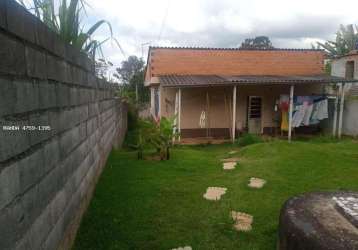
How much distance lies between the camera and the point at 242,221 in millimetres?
4312

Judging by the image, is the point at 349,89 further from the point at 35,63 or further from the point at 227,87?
the point at 35,63

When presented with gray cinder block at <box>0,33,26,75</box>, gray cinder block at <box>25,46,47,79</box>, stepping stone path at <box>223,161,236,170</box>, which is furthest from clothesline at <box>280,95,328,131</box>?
gray cinder block at <box>0,33,26,75</box>

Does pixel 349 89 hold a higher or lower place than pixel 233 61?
lower

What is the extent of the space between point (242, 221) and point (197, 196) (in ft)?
3.81

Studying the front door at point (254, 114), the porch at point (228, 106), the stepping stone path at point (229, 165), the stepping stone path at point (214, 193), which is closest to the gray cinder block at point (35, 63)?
the stepping stone path at point (214, 193)

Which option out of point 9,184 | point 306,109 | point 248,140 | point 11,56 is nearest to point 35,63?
point 11,56

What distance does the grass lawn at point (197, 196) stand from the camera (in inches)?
148

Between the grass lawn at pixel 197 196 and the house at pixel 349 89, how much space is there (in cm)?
620

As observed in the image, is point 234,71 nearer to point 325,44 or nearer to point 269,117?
point 269,117

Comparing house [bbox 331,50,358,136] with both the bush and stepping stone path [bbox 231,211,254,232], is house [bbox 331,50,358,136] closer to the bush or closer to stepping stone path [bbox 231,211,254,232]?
the bush

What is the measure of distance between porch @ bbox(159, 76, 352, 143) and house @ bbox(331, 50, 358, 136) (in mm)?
468

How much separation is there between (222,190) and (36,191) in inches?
160

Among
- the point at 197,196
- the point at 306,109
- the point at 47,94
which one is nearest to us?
the point at 47,94

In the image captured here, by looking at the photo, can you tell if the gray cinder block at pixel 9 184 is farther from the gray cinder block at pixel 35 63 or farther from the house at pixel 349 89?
the house at pixel 349 89
